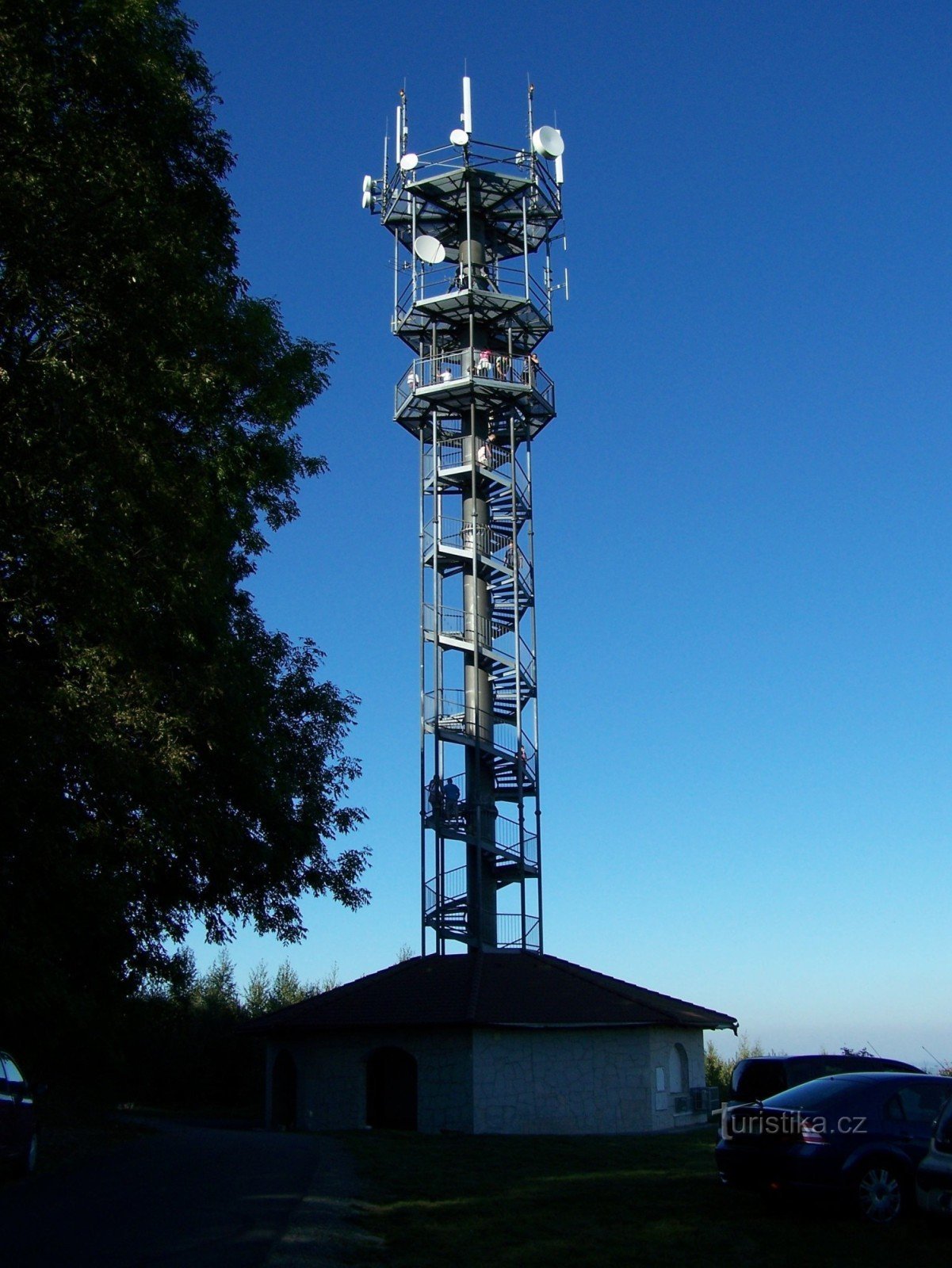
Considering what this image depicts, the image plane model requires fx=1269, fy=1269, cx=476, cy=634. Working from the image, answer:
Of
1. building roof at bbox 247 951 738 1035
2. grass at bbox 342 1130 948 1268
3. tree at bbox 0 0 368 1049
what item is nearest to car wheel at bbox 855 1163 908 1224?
grass at bbox 342 1130 948 1268

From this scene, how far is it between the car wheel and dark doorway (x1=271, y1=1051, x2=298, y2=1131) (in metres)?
19.0

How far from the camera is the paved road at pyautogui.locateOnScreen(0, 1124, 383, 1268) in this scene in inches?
360

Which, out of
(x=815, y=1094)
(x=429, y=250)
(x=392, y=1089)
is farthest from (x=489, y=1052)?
(x=429, y=250)

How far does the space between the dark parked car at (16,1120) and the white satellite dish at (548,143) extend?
96.6ft

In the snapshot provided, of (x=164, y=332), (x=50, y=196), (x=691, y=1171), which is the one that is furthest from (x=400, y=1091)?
(x=50, y=196)

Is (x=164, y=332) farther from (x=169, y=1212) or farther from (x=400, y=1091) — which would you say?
(x=400, y=1091)

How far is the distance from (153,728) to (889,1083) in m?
8.29

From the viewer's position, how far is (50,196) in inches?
455

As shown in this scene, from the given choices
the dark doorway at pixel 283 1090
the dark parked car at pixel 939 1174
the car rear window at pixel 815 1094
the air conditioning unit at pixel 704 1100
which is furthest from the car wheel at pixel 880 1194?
the dark doorway at pixel 283 1090

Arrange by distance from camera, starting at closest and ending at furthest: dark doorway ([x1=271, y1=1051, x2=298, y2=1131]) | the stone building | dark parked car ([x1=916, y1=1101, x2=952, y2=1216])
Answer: dark parked car ([x1=916, y1=1101, x2=952, y2=1216]) < the stone building < dark doorway ([x1=271, y1=1051, x2=298, y2=1131])

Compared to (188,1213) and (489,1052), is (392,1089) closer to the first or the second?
(489,1052)

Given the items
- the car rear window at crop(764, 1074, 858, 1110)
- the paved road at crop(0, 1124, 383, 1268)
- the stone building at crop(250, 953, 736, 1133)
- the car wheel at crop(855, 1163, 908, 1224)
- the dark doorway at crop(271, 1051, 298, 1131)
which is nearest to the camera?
the paved road at crop(0, 1124, 383, 1268)

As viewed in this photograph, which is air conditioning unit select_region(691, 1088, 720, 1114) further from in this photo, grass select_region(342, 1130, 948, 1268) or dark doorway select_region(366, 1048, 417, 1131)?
grass select_region(342, 1130, 948, 1268)

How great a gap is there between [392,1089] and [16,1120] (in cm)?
1705
